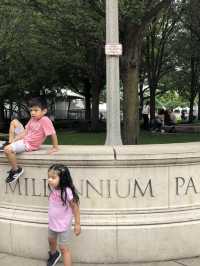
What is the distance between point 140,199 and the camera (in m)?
6.14

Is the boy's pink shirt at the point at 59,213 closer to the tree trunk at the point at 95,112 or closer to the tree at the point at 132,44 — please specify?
the tree at the point at 132,44

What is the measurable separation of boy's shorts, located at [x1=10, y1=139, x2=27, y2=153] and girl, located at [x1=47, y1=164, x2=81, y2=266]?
86 centimetres

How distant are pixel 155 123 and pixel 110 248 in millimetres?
20950

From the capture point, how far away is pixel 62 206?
5543mm

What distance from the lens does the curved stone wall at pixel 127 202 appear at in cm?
609

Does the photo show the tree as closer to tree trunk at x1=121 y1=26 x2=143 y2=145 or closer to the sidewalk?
tree trunk at x1=121 y1=26 x2=143 y2=145

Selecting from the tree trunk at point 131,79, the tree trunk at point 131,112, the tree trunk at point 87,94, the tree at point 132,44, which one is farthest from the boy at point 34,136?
the tree trunk at point 87,94

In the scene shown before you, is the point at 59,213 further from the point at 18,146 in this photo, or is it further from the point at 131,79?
the point at 131,79

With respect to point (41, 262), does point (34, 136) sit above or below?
above

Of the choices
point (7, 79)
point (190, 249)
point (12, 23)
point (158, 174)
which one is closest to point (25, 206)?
point (158, 174)

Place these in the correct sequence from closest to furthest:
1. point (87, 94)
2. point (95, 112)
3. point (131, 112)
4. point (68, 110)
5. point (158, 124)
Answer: point (131, 112), point (158, 124), point (95, 112), point (87, 94), point (68, 110)

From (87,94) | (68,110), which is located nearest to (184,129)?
(87,94)

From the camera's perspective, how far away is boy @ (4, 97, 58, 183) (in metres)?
6.24

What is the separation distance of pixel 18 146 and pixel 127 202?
146 centimetres
